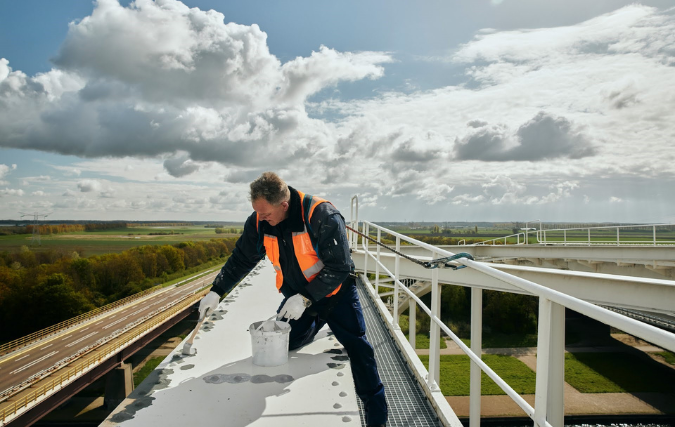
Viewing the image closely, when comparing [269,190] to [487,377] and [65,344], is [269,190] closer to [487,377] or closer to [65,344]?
[487,377]

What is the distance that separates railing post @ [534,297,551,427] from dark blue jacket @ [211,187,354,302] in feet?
4.04

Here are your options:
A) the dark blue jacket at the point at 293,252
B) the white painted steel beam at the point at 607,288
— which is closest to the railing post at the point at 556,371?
the dark blue jacket at the point at 293,252

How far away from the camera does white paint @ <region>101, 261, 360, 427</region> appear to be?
74.9 inches

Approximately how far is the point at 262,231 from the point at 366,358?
1.13 m

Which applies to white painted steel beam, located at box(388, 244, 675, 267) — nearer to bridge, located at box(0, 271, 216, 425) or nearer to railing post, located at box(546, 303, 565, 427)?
railing post, located at box(546, 303, 565, 427)

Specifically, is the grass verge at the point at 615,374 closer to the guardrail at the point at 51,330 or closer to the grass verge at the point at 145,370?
the grass verge at the point at 145,370

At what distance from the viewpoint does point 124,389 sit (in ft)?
76.3

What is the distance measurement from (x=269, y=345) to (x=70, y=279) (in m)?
51.0

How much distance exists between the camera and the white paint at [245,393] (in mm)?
1901

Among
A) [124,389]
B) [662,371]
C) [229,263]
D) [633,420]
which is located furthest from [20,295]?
[662,371]

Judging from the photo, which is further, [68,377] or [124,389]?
[124,389]

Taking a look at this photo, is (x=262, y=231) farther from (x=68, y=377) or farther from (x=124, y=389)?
(x=124, y=389)

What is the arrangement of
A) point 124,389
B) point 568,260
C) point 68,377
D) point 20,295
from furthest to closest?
point 20,295
point 124,389
point 68,377
point 568,260

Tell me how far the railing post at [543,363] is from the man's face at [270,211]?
1596mm
